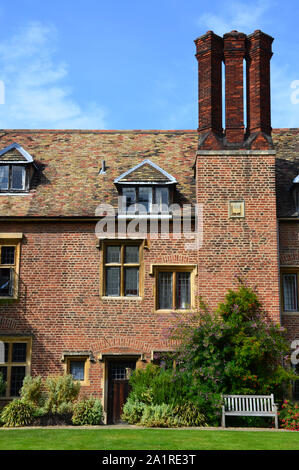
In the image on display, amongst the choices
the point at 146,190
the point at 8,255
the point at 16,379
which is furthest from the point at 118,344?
the point at 146,190

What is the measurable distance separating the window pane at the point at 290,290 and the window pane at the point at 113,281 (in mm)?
5300

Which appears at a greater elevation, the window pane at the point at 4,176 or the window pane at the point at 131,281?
the window pane at the point at 4,176

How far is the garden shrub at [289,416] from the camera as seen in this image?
16.1m

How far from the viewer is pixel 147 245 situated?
63.5ft

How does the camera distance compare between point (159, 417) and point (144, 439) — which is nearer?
point (144, 439)

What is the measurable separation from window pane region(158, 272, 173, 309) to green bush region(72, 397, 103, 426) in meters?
3.64

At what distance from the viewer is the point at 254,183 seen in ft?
63.2

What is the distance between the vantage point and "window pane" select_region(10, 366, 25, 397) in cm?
1861

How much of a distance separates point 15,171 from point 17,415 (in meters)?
8.25

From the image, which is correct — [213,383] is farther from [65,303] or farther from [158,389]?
[65,303]

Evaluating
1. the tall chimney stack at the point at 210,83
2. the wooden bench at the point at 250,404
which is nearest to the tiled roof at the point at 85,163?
the tall chimney stack at the point at 210,83

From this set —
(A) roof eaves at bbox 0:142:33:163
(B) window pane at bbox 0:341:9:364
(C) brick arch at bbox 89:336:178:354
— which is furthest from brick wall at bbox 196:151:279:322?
(B) window pane at bbox 0:341:9:364

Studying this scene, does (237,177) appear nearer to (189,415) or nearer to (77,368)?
(189,415)

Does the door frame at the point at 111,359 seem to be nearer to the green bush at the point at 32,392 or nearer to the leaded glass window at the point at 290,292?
the green bush at the point at 32,392
